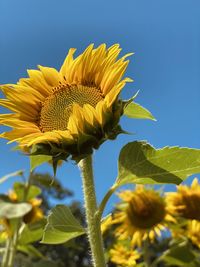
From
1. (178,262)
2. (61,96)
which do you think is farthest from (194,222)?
(61,96)

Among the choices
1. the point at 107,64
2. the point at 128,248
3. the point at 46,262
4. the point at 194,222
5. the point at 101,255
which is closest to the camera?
the point at 101,255

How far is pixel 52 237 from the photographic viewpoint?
1562mm

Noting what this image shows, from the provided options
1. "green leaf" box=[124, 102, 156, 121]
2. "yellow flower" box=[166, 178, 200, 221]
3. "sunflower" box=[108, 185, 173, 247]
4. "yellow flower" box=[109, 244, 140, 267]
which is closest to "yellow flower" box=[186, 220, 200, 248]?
"yellow flower" box=[166, 178, 200, 221]

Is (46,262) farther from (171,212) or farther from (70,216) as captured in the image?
(70,216)

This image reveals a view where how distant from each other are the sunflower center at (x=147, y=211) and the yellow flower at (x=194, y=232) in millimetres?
208

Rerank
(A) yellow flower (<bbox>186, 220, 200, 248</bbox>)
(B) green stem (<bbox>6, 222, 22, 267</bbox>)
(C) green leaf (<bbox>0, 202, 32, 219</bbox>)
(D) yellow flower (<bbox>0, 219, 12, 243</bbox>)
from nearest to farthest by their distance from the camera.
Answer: (C) green leaf (<bbox>0, 202, 32, 219</bbox>) < (B) green stem (<bbox>6, 222, 22, 267</bbox>) < (A) yellow flower (<bbox>186, 220, 200, 248</bbox>) < (D) yellow flower (<bbox>0, 219, 12, 243</bbox>)

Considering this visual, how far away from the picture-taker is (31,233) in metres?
3.65

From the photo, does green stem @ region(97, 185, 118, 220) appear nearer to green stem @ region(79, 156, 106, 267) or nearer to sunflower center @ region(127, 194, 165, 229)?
green stem @ region(79, 156, 106, 267)

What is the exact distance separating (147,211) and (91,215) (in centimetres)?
213

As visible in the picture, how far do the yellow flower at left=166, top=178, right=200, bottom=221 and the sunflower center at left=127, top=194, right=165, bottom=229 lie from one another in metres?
0.08

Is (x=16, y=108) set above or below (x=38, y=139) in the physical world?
above

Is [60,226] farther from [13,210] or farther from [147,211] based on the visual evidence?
[147,211]

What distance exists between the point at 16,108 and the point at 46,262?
160 centimetres

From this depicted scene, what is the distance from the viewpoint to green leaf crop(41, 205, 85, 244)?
155 cm
